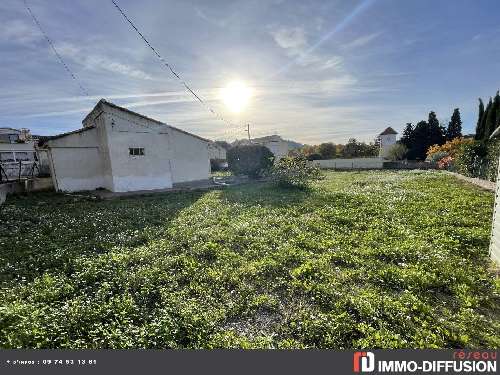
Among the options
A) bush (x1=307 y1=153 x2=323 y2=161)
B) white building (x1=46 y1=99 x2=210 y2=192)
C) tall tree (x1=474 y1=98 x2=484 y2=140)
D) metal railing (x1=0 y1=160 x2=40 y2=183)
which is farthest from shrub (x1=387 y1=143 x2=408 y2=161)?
metal railing (x1=0 y1=160 x2=40 y2=183)

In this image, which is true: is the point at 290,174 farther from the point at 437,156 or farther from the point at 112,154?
the point at 437,156

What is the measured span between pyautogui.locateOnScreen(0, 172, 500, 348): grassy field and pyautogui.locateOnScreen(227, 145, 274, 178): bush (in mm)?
14149

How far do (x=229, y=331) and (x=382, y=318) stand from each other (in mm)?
2056

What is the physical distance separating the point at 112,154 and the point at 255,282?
14.3m

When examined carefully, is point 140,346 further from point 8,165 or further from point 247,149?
point 8,165

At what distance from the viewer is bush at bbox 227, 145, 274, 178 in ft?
74.5

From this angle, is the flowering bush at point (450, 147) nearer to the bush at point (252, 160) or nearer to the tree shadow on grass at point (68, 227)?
the bush at point (252, 160)

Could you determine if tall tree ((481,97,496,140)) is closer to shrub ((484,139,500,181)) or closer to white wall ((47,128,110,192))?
shrub ((484,139,500,181))

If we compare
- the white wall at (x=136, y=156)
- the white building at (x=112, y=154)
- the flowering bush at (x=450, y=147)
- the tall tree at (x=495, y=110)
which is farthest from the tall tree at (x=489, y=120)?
the white building at (x=112, y=154)

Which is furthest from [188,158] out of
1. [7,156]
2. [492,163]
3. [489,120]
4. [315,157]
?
[315,157]

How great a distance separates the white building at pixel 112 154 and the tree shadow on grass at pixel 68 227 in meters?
2.72

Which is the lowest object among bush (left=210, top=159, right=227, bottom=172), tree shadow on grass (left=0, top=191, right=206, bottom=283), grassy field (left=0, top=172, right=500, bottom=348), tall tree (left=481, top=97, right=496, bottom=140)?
grassy field (left=0, top=172, right=500, bottom=348)

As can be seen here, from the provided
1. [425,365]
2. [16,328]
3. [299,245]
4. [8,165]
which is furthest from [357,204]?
[8,165]

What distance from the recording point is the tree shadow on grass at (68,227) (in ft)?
18.7
